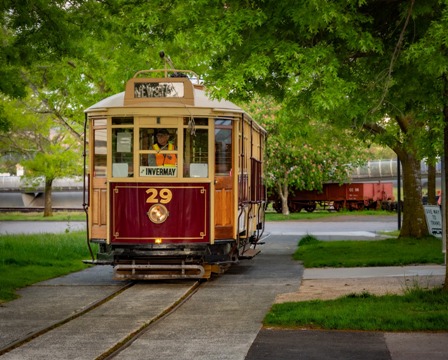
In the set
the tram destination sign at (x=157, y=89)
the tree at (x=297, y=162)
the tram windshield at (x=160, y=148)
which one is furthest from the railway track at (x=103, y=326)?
the tree at (x=297, y=162)

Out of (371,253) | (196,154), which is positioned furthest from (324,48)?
(371,253)

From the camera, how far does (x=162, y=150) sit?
16578 millimetres

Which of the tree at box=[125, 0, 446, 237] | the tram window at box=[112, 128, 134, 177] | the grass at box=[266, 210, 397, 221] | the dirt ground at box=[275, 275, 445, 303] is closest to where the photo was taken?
the tree at box=[125, 0, 446, 237]

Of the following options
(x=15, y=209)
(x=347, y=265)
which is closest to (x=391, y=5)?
(x=347, y=265)

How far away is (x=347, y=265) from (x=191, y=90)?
5.80 metres

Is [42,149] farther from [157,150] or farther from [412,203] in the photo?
[157,150]

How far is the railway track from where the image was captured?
978cm

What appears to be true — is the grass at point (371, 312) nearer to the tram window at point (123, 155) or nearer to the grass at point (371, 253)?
the tram window at point (123, 155)

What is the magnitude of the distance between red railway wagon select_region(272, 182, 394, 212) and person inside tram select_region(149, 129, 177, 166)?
42.1 metres

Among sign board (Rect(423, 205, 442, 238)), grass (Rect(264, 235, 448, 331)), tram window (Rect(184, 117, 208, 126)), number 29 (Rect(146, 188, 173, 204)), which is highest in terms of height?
tram window (Rect(184, 117, 208, 126))

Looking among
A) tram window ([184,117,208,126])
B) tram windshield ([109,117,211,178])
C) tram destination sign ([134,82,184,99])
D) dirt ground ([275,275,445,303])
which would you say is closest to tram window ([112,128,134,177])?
tram windshield ([109,117,211,178])

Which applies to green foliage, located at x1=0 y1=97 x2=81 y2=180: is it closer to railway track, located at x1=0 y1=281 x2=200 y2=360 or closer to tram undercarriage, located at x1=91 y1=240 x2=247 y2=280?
tram undercarriage, located at x1=91 y1=240 x2=247 y2=280

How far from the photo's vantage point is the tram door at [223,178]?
16844 mm

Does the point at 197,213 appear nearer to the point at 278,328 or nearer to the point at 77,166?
the point at 278,328
